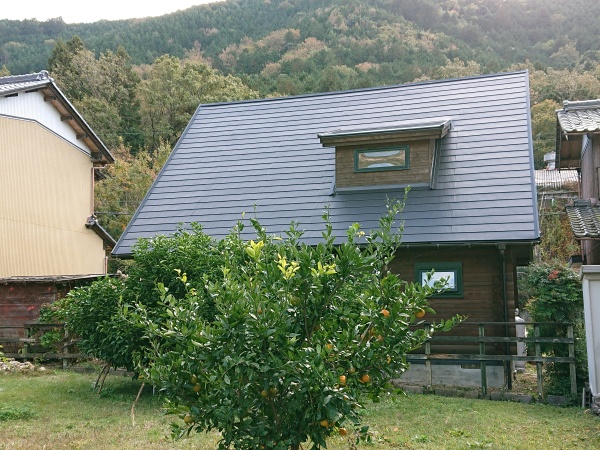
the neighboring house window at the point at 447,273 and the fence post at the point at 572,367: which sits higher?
the neighboring house window at the point at 447,273

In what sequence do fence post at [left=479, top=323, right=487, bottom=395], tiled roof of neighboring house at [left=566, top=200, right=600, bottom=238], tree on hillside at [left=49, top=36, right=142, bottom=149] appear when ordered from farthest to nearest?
tree on hillside at [left=49, top=36, right=142, bottom=149], fence post at [left=479, top=323, right=487, bottom=395], tiled roof of neighboring house at [left=566, top=200, right=600, bottom=238]

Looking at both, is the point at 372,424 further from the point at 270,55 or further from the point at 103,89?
the point at 270,55

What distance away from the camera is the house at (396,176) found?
43.0 ft

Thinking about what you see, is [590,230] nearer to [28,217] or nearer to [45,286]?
[45,286]

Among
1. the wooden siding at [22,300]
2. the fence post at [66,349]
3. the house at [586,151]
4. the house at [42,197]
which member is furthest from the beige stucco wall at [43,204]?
the house at [586,151]

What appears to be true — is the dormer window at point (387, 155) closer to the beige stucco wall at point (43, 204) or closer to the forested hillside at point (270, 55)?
the beige stucco wall at point (43, 204)

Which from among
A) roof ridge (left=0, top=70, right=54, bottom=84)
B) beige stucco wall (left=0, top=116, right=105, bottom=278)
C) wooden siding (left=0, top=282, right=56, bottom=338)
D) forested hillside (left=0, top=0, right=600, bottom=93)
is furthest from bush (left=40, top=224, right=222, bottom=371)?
forested hillside (left=0, top=0, right=600, bottom=93)

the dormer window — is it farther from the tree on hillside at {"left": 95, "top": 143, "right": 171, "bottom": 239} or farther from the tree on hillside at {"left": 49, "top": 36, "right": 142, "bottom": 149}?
the tree on hillside at {"left": 49, "top": 36, "right": 142, "bottom": 149}

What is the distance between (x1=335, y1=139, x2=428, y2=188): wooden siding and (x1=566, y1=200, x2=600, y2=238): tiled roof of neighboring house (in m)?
3.51

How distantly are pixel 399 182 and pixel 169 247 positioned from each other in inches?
243

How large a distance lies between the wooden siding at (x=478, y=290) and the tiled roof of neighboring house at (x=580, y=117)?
8.80ft

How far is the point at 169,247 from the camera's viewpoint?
1070cm

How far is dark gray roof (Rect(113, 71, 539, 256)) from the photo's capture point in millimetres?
13445

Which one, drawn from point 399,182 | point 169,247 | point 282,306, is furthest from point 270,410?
point 399,182
